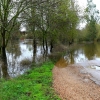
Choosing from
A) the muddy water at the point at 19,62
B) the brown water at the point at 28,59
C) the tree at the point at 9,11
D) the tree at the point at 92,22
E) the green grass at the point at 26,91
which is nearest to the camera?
the green grass at the point at 26,91

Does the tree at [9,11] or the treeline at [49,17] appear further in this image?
the tree at [9,11]

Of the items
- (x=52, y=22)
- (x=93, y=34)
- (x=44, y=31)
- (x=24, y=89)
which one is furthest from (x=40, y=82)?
(x=93, y=34)

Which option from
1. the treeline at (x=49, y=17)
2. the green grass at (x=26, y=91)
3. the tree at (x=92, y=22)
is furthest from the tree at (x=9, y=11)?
the tree at (x=92, y=22)

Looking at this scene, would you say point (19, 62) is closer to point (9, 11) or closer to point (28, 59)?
point (28, 59)

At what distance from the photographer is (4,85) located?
10062 mm

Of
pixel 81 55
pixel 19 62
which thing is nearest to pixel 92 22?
pixel 81 55

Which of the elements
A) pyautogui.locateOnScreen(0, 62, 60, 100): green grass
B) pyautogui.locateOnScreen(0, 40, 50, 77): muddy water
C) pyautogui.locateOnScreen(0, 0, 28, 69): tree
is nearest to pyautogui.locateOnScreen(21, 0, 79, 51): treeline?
pyautogui.locateOnScreen(0, 0, 28, 69): tree

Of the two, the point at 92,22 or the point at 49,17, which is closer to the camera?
the point at 49,17

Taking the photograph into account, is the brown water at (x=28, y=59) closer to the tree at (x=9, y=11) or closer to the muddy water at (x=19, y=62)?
the muddy water at (x=19, y=62)

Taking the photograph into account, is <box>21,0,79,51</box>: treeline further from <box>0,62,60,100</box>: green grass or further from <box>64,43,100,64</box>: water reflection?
<box>0,62,60,100</box>: green grass

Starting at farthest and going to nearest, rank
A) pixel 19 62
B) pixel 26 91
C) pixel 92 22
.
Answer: pixel 92 22, pixel 19 62, pixel 26 91

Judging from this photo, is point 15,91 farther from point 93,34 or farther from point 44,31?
point 93,34

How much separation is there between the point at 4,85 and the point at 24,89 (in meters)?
1.25

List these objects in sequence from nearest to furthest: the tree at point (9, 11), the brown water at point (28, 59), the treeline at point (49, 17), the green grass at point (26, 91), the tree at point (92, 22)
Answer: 1. the green grass at point (26, 91)
2. the brown water at point (28, 59)
3. the treeline at point (49, 17)
4. the tree at point (9, 11)
5. the tree at point (92, 22)
